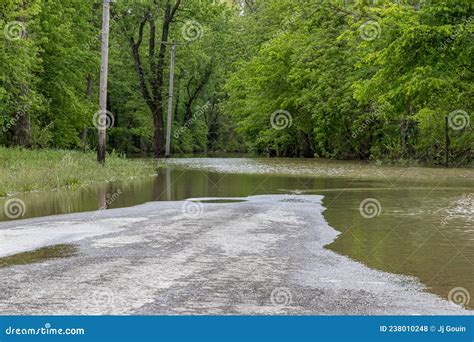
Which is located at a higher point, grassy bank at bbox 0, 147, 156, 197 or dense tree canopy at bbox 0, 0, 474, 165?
dense tree canopy at bbox 0, 0, 474, 165

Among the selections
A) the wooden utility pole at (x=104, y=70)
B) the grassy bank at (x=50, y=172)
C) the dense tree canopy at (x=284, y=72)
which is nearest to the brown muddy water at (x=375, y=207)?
the grassy bank at (x=50, y=172)

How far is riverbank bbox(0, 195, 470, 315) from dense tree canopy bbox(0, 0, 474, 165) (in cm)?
1634

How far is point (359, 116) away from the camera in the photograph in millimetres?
44750

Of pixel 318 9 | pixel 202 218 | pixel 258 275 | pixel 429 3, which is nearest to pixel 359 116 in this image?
pixel 318 9

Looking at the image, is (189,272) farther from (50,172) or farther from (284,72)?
(284,72)

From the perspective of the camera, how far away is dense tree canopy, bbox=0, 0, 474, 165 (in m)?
29.1

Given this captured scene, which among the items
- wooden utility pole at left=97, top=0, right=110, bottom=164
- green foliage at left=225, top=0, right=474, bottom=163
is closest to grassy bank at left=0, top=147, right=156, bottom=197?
wooden utility pole at left=97, top=0, right=110, bottom=164

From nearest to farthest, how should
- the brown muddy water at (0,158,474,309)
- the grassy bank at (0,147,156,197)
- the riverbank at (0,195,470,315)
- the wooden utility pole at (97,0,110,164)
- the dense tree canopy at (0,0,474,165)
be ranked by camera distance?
the riverbank at (0,195,470,315) < the brown muddy water at (0,158,474,309) < the grassy bank at (0,147,156,197) < the wooden utility pole at (97,0,110,164) < the dense tree canopy at (0,0,474,165)

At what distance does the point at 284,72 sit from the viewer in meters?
50.9

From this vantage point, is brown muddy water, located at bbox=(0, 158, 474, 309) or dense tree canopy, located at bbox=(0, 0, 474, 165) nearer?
brown muddy water, located at bbox=(0, 158, 474, 309)

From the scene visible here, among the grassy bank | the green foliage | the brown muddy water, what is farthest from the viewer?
the green foliage

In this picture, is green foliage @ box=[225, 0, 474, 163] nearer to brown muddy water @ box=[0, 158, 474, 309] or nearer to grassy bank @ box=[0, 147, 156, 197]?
brown muddy water @ box=[0, 158, 474, 309]

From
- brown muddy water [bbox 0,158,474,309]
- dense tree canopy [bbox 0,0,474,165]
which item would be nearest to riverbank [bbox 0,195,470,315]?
brown muddy water [bbox 0,158,474,309]

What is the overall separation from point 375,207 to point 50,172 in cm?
1088
